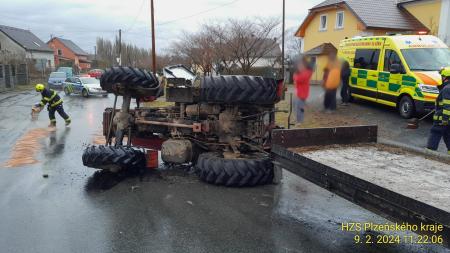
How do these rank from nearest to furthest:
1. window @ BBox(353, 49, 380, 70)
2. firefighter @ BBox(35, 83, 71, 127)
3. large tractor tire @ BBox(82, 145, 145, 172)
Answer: large tractor tire @ BBox(82, 145, 145, 172), window @ BBox(353, 49, 380, 70), firefighter @ BBox(35, 83, 71, 127)

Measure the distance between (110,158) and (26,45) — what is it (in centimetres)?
5439

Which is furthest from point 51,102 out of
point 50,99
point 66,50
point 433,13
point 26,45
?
point 66,50

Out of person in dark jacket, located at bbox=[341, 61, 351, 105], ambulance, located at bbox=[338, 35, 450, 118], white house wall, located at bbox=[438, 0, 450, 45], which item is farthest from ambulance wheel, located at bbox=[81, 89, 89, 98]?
white house wall, located at bbox=[438, 0, 450, 45]

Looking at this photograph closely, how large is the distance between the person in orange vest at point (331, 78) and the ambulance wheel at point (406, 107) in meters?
1.87

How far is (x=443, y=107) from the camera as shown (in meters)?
6.76

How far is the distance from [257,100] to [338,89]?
303 inches

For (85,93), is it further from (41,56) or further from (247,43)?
(41,56)

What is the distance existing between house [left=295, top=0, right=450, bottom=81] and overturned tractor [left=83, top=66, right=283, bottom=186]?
16.6 metres

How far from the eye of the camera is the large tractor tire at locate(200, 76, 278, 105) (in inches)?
223

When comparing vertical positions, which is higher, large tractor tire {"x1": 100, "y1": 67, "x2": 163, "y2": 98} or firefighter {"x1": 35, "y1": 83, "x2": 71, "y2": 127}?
large tractor tire {"x1": 100, "y1": 67, "x2": 163, "y2": 98}

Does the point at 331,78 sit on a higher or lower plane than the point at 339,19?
lower

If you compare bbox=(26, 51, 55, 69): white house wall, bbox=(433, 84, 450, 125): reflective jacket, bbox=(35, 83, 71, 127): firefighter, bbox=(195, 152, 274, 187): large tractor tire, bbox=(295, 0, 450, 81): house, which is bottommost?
bbox=(195, 152, 274, 187): large tractor tire

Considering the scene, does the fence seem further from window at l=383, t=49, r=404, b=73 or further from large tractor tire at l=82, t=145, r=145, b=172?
window at l=383, t=49, r=404, b=73

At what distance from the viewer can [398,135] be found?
906 centimetres
